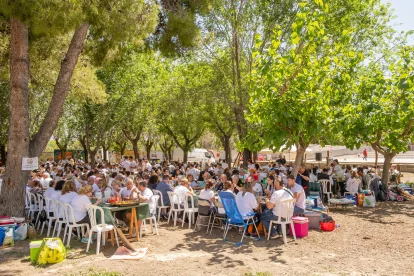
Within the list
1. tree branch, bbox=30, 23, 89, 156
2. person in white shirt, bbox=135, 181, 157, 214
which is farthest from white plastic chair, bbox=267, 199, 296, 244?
tree branch, bbox=30, 23, 89, 156

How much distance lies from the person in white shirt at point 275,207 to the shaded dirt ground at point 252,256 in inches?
14.4

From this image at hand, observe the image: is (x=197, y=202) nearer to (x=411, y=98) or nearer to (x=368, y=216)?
(x=368, y=216)

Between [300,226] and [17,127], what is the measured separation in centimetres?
624

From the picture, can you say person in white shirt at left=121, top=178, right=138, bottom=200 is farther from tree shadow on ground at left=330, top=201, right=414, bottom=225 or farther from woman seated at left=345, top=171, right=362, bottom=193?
woman seated at left=345, top=171, right=362, bottom=193

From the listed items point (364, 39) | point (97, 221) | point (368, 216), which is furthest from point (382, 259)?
point (364, 39)

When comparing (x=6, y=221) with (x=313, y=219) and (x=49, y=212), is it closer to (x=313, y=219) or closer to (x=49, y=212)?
(x=49, y=212)

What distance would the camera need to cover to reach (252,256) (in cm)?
670

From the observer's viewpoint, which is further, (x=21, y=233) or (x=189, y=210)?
(x=189, y=210)

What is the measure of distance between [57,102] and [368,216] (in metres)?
8.13

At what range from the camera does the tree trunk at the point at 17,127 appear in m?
8.59

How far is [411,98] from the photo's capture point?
36.2 ft

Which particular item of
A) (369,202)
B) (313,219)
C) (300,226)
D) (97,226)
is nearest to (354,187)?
(369,202)

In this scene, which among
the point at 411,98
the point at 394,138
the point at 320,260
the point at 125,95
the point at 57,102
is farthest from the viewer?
the point at 125,95

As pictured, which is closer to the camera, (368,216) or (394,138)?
(368,216)
